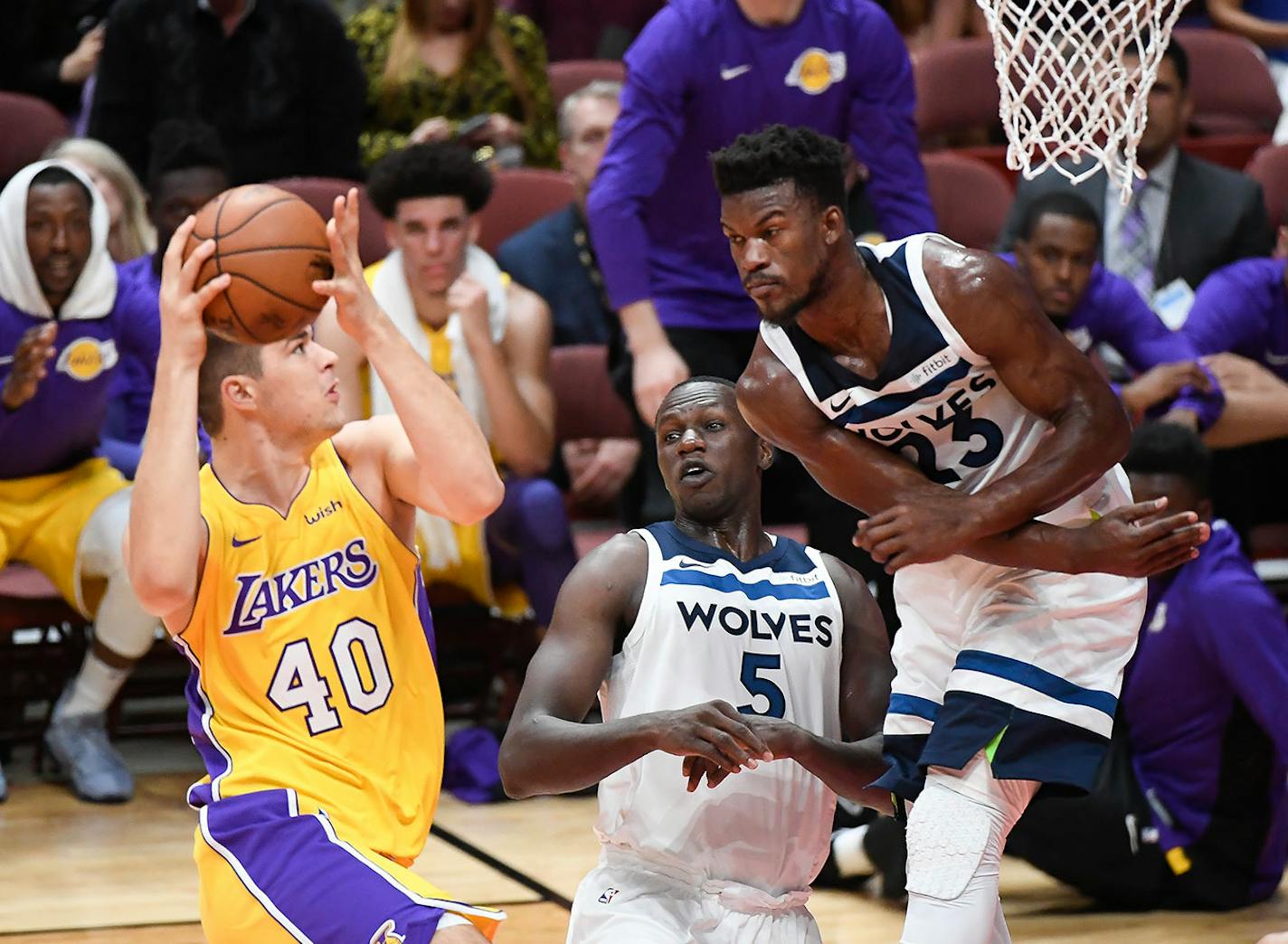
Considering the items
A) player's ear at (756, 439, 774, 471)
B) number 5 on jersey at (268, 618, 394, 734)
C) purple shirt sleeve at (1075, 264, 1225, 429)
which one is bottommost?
purple shirt sleeve at (1075, 264, 1225, 429)

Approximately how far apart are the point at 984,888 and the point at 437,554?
320 centimetres

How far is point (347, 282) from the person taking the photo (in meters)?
3.56

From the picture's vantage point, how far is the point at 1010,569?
11.8ft

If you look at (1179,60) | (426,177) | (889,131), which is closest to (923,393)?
(889,131)

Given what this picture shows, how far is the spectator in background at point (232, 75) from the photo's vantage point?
23.7ft

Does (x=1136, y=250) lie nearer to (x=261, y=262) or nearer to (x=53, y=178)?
(x=53, y=178)

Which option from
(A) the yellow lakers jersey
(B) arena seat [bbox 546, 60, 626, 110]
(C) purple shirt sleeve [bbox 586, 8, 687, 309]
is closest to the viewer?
(A) the yellow lakers jersey

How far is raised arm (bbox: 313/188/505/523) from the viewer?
3.55m

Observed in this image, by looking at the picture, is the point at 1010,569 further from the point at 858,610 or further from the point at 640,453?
the point at 640,453

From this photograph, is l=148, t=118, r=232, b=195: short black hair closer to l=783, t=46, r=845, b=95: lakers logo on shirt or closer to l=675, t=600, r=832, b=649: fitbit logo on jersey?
l=783, t=46, r=845, b=95: lakers logo on shirt

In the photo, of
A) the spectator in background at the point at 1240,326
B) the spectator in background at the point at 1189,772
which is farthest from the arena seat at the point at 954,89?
the spectator in background at the point at 1189,772

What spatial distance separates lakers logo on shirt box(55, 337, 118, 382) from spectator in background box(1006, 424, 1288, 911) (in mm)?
3136

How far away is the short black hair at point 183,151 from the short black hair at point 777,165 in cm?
345

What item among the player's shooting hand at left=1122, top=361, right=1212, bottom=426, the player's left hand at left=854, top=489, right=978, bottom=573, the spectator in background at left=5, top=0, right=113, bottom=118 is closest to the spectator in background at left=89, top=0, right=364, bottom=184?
the spectator in background at left=5, top=0, right=113, bottom=118
